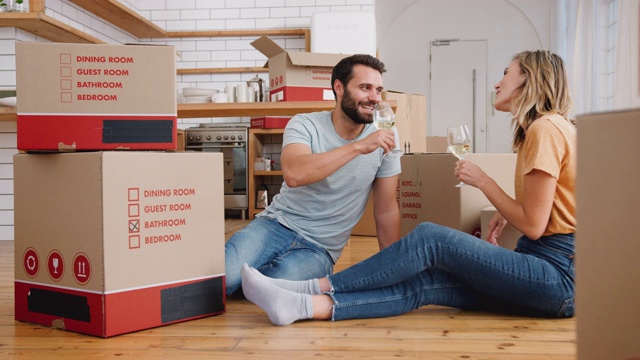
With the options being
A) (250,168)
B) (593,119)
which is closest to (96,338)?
(593,119)

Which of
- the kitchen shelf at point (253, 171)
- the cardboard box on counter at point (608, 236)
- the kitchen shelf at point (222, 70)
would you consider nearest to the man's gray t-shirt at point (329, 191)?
the cardboard box on counter at point (608, 236)

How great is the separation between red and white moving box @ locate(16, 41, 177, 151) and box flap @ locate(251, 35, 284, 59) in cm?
137

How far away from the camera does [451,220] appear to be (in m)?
2.80

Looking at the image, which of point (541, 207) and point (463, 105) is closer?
point (541, 207)

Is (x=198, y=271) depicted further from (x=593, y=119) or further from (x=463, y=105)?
(x=463, y=105)

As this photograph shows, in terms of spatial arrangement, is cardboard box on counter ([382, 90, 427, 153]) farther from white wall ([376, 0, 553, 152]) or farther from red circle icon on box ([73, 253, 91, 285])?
white wall ([376, 0, 553, 152])

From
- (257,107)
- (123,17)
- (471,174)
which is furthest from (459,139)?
(123,17)

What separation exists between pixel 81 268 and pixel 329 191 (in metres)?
0.90

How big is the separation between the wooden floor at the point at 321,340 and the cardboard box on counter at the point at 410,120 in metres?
2.26

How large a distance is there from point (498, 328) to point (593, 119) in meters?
1.07

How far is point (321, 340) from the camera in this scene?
1740mm

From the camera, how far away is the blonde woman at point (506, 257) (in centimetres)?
179

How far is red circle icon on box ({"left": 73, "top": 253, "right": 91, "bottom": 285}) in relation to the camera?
70.6 inches

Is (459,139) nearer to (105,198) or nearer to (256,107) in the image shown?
(105,198)
